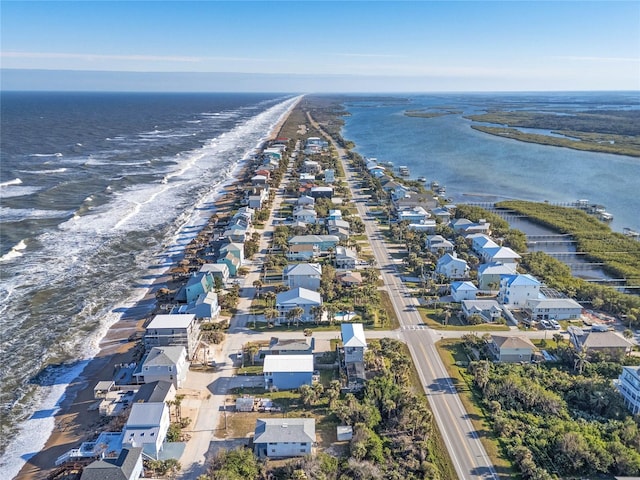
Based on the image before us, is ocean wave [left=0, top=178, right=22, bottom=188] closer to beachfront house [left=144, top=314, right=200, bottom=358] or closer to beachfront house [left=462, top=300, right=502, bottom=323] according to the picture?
beachfront house [left=144, top=314, right=200, bottom=358]

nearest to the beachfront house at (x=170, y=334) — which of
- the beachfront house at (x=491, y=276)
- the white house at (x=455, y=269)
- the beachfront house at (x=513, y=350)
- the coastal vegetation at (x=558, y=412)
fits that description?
the coastal vegetation at (x=558, y=412)

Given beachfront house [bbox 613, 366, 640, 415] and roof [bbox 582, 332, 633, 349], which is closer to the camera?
beachfront house [bbox 613, 366, 640, 415]

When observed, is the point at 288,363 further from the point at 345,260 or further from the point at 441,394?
the point at 345,260

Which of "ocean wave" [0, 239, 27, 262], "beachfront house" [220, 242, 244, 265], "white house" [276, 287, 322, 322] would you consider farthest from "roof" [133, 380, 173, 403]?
"ocean wave" [0, 239, 27, 262]

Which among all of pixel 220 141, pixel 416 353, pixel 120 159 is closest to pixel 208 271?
A: pixel 416 353

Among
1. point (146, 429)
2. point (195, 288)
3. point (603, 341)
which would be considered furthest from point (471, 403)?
point (195, 288)

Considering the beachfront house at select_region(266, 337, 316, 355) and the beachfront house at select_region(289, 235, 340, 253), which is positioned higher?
the beachfront house at select_region(289, 235, 340, 253)
